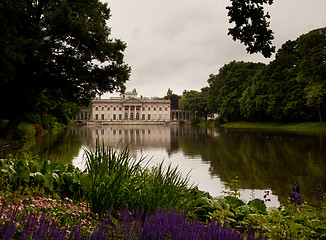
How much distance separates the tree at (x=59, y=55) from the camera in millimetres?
12000

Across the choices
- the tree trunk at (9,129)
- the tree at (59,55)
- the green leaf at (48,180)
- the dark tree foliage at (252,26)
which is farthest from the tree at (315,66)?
the green leaf at (48,180)

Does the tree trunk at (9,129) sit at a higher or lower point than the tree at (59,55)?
lower

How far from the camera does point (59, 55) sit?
13375 mm

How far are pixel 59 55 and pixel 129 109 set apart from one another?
89.0 metres

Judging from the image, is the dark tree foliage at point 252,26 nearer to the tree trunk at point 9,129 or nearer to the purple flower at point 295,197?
the purple flower at point 295,197

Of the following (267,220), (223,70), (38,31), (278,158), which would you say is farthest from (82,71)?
(223,70)

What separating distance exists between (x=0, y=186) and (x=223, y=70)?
6377 centimetres

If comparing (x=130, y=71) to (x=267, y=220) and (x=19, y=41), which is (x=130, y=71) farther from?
(x=267, y=220)

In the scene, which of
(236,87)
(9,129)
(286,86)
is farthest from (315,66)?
(9,129)

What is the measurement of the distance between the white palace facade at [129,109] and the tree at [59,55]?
85.7m

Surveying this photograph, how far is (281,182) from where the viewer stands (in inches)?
267

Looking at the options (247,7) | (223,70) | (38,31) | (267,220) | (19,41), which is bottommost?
(267,220)

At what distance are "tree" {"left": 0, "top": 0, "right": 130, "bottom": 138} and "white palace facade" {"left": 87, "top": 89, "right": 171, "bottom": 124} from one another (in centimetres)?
8568

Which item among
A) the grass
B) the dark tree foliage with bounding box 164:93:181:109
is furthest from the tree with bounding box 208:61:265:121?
the dark tree foliage with bounding box 164:93:181:109
